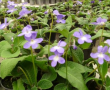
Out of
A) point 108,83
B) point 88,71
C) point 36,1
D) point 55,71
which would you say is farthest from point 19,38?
point 36,1

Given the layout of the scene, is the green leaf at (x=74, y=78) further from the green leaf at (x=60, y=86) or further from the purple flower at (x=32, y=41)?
the purple flower at (x=32, y=41)

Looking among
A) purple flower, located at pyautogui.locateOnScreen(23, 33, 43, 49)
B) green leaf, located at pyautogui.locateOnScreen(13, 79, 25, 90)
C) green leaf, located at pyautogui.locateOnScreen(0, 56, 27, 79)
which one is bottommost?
green leaf, located at pyautogui.locateOnScreen(13, 79, 25, 90)

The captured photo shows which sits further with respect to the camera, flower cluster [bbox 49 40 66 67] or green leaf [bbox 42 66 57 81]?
green leaf [bbox 42 66 57 81]

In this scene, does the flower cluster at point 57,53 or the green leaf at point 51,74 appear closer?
the flower cluster at point 57,53

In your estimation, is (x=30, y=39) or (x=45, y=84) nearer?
(x=30, y=39)

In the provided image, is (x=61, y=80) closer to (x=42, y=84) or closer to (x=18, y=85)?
(x=42, y=84)

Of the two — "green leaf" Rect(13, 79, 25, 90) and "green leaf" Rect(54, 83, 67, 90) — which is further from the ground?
"green leaf" Rect(54, 83, 67, 90)

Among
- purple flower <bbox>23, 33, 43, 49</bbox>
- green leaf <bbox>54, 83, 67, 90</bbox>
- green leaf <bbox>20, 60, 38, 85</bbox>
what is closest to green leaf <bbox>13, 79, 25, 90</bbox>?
green leaf <bbox>20, 60, 38, 85</bbox>

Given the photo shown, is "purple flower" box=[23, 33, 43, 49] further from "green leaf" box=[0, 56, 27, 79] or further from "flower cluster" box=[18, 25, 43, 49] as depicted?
"green leaf" box=[0, 56, 27, 79]

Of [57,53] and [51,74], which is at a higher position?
[57,53]

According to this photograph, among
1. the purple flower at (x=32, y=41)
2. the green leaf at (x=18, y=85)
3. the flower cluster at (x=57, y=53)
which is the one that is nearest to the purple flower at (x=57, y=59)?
the flower cluster at (x=57, y=53)

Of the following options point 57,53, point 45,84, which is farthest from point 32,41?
point 45,84

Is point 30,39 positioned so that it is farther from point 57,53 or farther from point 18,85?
point 18,85
